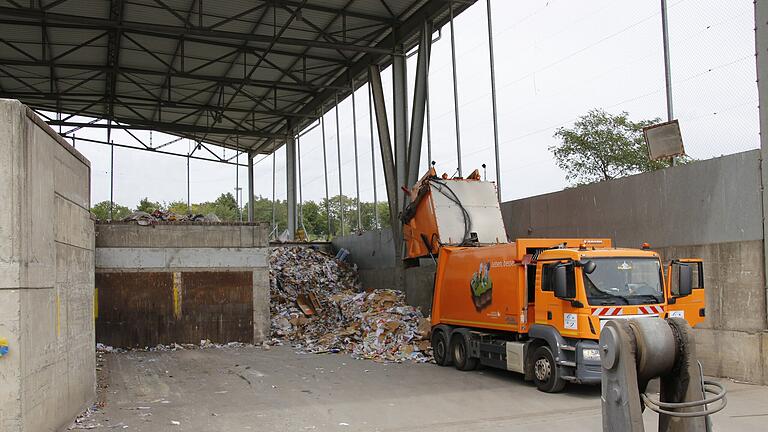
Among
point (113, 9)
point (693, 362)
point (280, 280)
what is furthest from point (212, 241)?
point (693, 362)

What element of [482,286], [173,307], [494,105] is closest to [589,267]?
Result: [482,286]

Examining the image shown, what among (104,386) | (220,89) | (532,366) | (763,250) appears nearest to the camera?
(763,250)

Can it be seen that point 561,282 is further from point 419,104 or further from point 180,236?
point 180,236

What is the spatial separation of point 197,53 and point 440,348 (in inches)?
572

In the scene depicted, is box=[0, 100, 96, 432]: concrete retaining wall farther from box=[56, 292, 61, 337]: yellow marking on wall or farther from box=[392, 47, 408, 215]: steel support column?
box=[392, 47, 408, 215]: steel support column

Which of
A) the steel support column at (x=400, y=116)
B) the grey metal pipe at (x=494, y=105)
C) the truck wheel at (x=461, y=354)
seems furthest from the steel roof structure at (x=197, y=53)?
the truck wheel at (x=461, y=354)

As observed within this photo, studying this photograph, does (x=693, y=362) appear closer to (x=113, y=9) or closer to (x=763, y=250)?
(x=763, y=250)

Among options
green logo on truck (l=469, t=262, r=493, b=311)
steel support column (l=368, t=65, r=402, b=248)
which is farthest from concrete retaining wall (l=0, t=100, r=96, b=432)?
steel support column (l=368, t=65, r=402, b=248)

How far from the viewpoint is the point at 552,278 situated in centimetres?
1078

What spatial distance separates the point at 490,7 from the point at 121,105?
17911 mm

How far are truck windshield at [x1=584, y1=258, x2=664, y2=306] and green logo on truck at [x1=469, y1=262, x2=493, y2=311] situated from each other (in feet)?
7.83

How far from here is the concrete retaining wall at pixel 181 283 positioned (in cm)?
1877

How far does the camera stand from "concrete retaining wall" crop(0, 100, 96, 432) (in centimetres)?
671

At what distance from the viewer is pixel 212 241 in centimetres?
1956
